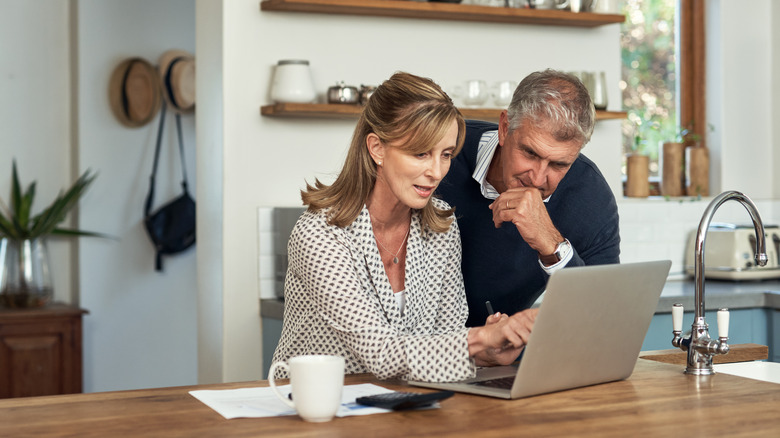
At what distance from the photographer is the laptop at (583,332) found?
5.14ft

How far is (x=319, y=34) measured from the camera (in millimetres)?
3590

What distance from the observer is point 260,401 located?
1.59 metres

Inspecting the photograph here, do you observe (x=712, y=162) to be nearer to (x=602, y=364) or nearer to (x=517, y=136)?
(x=517, y=136)

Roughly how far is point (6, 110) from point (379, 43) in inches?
77.5

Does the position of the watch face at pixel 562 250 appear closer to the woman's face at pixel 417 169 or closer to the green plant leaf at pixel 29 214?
the woman's face at pixel 417 169

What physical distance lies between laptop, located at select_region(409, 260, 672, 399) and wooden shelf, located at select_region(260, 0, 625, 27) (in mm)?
1988

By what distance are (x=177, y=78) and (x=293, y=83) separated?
4.65 ft

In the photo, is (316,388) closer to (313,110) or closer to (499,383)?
(499,383)

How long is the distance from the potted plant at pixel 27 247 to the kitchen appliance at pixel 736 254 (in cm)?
282

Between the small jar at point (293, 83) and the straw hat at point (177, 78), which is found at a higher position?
the straw hat at point (177, 78)

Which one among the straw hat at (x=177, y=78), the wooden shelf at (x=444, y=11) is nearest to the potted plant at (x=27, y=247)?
the straw hat at (x=177, y=78)

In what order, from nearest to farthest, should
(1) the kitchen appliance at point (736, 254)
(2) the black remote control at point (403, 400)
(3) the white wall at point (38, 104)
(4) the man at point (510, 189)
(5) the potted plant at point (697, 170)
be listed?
1. (2) the black remote control at point (403, 400)
2. (4) the man at point (510, 189)
3. (1) the kitchen appliance at point (736, 254)
4. (5) the potted plant at point (697, 170)
5. (3) the white wall at point (38, 104)

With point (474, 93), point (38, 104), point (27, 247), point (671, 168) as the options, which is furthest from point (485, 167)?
point (38, 104)

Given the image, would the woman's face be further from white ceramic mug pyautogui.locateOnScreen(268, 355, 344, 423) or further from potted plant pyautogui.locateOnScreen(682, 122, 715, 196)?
potted plant pyautogui.locateOnScreen(682, 122, 715, 196)
